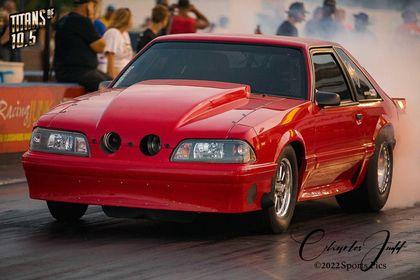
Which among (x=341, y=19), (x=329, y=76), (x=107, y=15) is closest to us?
(x=329, y=76)

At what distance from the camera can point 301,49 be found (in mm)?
10586

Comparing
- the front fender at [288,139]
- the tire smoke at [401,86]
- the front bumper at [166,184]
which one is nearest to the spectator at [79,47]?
the tire smoke at [401,86]

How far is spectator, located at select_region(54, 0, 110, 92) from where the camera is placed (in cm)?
1694

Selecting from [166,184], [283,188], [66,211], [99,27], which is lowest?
[66,211]

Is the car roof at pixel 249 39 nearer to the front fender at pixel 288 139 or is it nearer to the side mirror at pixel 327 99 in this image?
the side mirror at pixel 327 99

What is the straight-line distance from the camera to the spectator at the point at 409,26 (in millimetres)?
25641

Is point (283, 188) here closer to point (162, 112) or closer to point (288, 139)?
point (288, 139)

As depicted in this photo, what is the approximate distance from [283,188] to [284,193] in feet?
0.16

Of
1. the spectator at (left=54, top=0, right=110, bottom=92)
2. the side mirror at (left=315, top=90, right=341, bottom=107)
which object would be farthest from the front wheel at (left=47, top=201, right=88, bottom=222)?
the spectator at (left=54, top=0, right=110, bottom=92)

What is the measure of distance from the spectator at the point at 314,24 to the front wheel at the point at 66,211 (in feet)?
47.5

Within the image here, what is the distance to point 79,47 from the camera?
17.1 m

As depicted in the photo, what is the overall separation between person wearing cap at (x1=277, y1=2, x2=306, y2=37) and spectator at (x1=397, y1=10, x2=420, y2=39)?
10.7 ft

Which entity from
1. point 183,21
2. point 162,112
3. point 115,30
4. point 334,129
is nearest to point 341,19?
point 183,21

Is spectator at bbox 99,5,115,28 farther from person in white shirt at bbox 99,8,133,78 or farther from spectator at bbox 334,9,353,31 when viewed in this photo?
spectator at bbox 334,9,353,31
